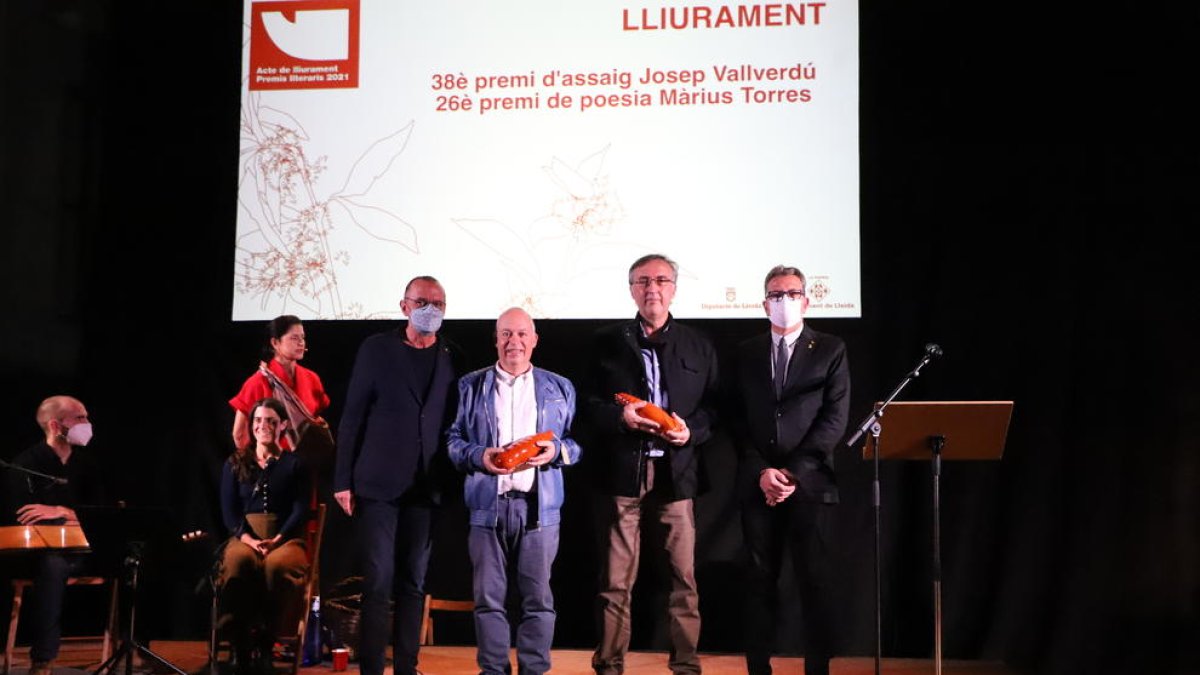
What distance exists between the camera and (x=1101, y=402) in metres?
5.98

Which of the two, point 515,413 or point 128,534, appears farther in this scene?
point 515,413

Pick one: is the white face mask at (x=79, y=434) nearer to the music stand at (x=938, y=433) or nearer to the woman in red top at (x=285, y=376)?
the woman in red top at (x=285, y=376)

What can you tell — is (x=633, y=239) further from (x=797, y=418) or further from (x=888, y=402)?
(x=888, y=402)

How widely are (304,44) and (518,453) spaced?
10.2ft

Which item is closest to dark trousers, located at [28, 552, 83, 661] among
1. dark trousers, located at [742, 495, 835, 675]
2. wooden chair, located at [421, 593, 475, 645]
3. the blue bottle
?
the blue bottle

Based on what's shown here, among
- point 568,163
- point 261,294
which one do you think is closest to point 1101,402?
point 568,163

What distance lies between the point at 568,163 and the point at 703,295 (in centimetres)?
102

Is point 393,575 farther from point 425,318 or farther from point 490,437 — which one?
point 425,318

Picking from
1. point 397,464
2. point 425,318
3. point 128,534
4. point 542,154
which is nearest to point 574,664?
point 397,464

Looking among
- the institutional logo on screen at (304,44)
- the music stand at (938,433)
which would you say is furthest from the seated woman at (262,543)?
the music stand at (938,433)

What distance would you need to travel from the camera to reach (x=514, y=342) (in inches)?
197

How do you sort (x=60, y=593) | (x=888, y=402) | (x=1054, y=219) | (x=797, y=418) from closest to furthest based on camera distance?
(x=888, y=402)
(x=797, y=418)
(x=60, y=593)
(x=1054, y=219)

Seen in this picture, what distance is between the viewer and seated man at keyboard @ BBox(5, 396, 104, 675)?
18.2 ft

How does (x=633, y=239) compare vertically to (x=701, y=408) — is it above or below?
above
